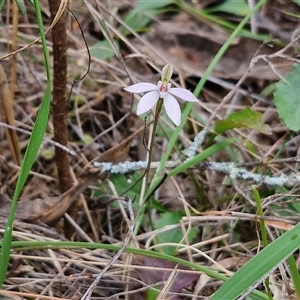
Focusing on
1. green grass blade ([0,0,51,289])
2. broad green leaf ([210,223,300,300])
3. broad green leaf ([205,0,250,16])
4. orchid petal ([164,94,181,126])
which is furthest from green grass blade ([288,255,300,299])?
broad green leaf ([205,0,250,16])

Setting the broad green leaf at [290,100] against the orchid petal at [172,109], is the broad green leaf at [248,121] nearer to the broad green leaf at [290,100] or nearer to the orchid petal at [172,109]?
the broad green leaf at [290,100]

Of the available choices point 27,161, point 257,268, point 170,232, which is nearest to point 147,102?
point 27,161

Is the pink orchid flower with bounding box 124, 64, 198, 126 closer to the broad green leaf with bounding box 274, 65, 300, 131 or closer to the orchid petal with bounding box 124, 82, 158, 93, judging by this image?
the orchid petal with bounding box 124, 82, 158, 93

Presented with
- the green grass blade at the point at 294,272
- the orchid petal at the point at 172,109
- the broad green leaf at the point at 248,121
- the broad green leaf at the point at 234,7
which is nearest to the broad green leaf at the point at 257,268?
the green grass blade at the point at 294,272

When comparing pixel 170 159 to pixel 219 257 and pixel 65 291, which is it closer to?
pixel 219 257

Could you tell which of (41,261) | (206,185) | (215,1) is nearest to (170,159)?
(206,185)

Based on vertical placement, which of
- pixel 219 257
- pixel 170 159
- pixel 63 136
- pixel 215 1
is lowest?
pixel 219 257
